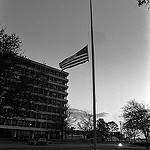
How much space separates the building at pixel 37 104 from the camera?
22.6 m

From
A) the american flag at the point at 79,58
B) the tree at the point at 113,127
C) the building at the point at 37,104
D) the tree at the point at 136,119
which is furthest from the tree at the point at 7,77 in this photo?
the tree at the point at 113,127

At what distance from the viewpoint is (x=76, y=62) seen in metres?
21.6

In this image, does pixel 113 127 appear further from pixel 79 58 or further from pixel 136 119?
pixel 79 58

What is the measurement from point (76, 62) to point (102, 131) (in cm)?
13915

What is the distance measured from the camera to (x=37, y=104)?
2802 centimetres

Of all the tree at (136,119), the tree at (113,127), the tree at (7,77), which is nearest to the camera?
the tree at (7,77)

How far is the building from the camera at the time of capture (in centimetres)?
2256

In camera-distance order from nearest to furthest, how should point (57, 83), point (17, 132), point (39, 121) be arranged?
point (17, 132), point (39, 121), point (57, 83)

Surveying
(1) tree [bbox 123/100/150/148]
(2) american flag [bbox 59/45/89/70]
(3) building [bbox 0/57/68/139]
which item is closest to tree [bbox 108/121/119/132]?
(3) building [bbox 0/57/68/139]

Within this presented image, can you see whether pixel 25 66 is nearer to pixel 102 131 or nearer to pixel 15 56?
pixel 15 56

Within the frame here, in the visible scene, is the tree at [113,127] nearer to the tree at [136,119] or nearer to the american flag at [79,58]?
the tree at [136,119]

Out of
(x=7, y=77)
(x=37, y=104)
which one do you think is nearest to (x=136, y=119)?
(x=37, y=104)

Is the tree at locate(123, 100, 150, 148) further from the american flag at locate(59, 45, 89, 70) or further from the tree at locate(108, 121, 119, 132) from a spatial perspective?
the tree at locate(108, 121, 119, 132)

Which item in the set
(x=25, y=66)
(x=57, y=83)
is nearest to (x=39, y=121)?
(x=57, y=83)
